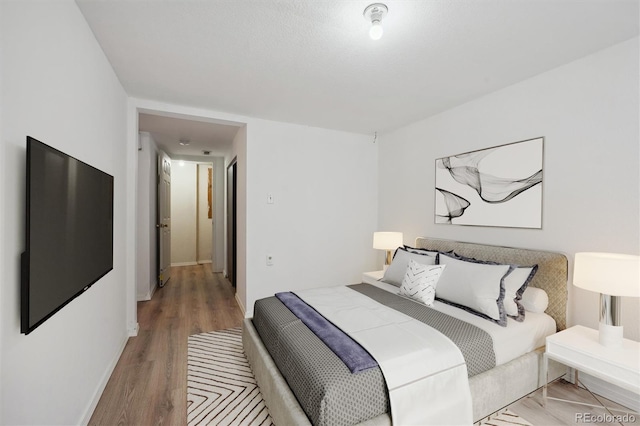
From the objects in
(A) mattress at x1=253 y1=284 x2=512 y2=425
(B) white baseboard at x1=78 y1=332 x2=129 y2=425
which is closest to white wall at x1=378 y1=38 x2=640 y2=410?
(A) mattress at x1=253 y1=284 x2=512 y2=425

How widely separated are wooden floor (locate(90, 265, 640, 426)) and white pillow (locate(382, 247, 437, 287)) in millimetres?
1185

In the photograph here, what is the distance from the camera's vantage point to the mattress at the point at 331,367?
136 cm

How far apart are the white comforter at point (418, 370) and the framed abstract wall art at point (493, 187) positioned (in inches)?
58.2

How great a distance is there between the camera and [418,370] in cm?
153

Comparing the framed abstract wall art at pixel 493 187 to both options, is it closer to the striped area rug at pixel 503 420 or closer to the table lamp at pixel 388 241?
the table lamp at pixel 388 241

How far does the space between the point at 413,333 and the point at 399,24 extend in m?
1.88

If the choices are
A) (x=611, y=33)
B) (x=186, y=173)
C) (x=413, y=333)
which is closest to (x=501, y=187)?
(x=611, y=33)

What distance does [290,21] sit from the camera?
5.77 feet

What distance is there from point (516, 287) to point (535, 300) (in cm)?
22

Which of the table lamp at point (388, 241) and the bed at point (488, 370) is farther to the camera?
the table lamp at point (388, 241)

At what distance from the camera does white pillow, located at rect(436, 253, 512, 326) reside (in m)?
2.08

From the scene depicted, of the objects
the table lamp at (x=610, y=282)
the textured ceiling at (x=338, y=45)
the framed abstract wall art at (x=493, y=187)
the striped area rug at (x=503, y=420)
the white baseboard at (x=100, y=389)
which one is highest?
the textured ceiling at (x=338, y=45)

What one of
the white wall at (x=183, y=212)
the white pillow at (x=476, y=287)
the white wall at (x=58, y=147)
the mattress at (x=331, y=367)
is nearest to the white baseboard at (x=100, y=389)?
the white wall at (x=58, y=147)

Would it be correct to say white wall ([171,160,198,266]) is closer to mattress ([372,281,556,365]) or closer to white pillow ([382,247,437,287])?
white pillow ([382,247,437,287])
